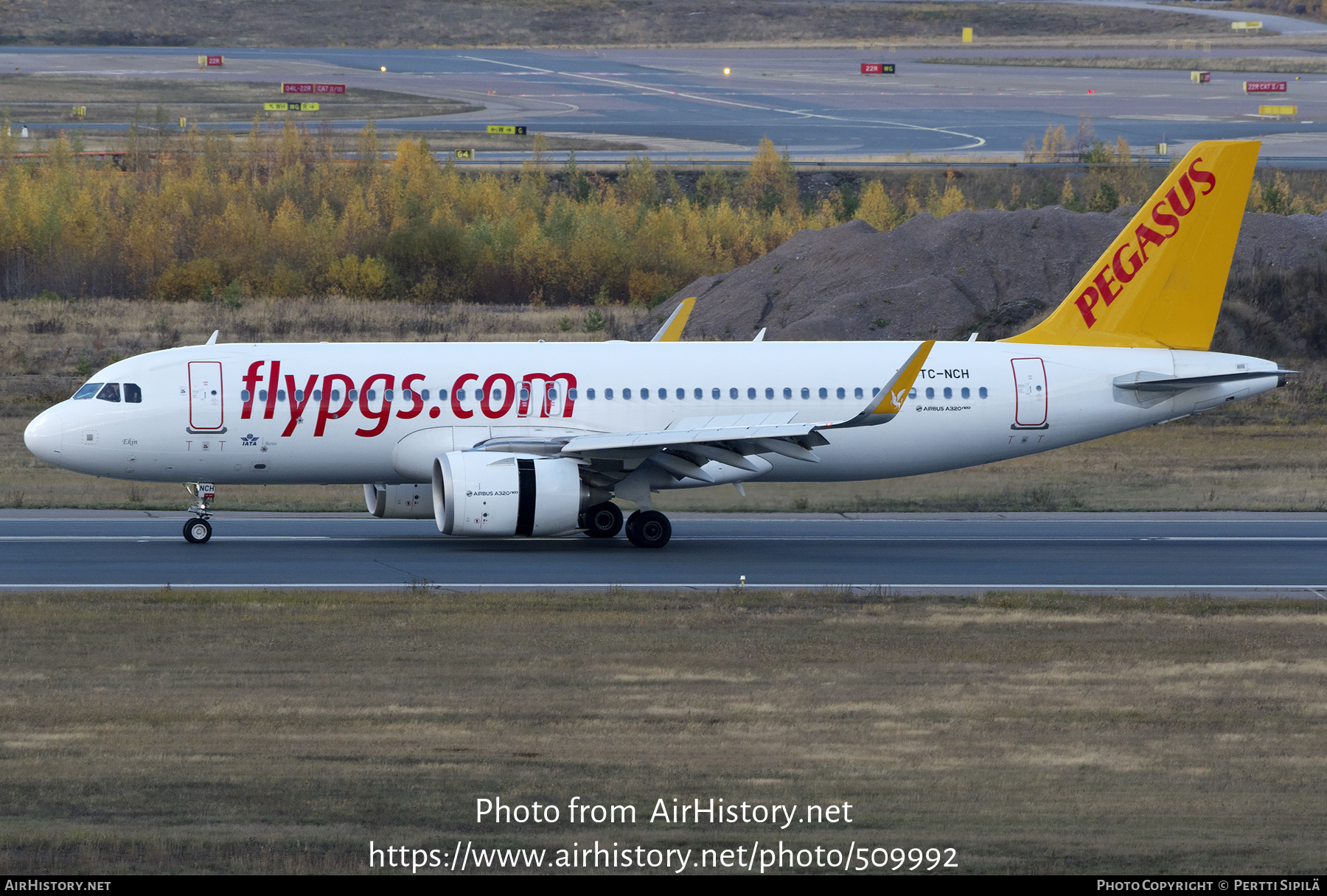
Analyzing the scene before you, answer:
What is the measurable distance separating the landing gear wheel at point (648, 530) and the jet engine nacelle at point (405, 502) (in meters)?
3.96

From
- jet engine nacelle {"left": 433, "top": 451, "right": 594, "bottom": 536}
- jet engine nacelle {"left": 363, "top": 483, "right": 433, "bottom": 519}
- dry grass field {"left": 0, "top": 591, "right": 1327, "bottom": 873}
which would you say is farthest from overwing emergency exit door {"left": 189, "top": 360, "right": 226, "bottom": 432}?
dry grass field {"left": 0, "top": 591, "right": 1327, "bottom": 873}

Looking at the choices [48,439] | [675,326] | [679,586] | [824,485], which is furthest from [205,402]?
[824,485]

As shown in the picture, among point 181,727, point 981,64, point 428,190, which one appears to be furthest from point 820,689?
point 981,64

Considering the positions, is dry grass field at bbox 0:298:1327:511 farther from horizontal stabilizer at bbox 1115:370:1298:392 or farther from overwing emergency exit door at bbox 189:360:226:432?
overwing emergency exit door at bbox 189:360:226:432

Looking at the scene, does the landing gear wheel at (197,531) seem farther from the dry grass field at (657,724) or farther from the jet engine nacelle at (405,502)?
the dry grass field at (657,724)

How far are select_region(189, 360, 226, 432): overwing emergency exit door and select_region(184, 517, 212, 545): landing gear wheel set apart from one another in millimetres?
1887

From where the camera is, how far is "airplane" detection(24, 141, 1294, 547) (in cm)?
2881

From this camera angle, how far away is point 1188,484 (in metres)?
39.3

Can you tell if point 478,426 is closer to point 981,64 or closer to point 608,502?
point 608,502

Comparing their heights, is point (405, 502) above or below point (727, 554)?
above

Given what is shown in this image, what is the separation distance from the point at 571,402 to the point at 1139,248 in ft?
39.8

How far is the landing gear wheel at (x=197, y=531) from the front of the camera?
2984cm

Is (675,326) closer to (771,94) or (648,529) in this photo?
(648,529)

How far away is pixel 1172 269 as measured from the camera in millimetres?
32625
